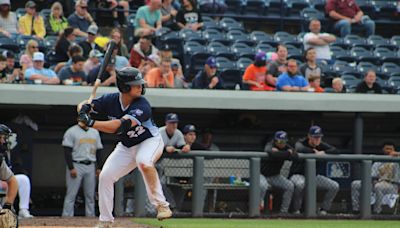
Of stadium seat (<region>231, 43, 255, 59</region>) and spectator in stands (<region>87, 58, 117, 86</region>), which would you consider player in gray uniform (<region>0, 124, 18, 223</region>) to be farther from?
stadium seat (<region>231, 43, 255, 59</region>)

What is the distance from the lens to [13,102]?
12.5 meters

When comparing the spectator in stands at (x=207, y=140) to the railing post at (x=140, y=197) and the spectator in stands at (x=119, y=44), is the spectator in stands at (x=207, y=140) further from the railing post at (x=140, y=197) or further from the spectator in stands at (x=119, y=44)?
the spectator in stands at (x=119, y=44)

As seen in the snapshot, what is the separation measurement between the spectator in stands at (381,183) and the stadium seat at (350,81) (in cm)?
187

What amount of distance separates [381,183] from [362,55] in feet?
11.5

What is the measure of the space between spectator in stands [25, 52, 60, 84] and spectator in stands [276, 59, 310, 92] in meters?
3.23

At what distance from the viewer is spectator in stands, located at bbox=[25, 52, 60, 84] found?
1288 centimetres

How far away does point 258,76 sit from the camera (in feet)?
45.8

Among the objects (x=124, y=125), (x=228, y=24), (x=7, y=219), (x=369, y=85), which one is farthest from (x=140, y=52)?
(x=7, y=219)

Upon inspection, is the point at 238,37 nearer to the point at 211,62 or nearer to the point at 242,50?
the point at 242,50

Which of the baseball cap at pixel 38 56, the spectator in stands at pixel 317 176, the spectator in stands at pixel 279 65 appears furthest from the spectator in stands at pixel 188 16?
the baseball cap at pixel 38 56

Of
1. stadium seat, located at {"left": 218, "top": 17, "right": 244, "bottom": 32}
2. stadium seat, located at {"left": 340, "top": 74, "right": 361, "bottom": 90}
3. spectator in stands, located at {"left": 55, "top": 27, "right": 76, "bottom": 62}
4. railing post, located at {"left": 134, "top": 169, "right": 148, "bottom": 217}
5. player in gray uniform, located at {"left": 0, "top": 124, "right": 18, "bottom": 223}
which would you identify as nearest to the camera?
player in gray uniform, located at {"left": 0, "top": 124, "right": 18, "bottom": 223}

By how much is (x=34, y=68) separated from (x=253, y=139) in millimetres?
3619

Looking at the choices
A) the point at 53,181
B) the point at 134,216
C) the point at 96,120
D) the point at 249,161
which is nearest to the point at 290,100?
the point at 249,161

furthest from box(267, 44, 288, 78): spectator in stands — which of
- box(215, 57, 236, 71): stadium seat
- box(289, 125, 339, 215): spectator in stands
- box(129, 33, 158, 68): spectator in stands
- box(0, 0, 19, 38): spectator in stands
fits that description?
box(0, 0, 19, 38): spectator in stands
